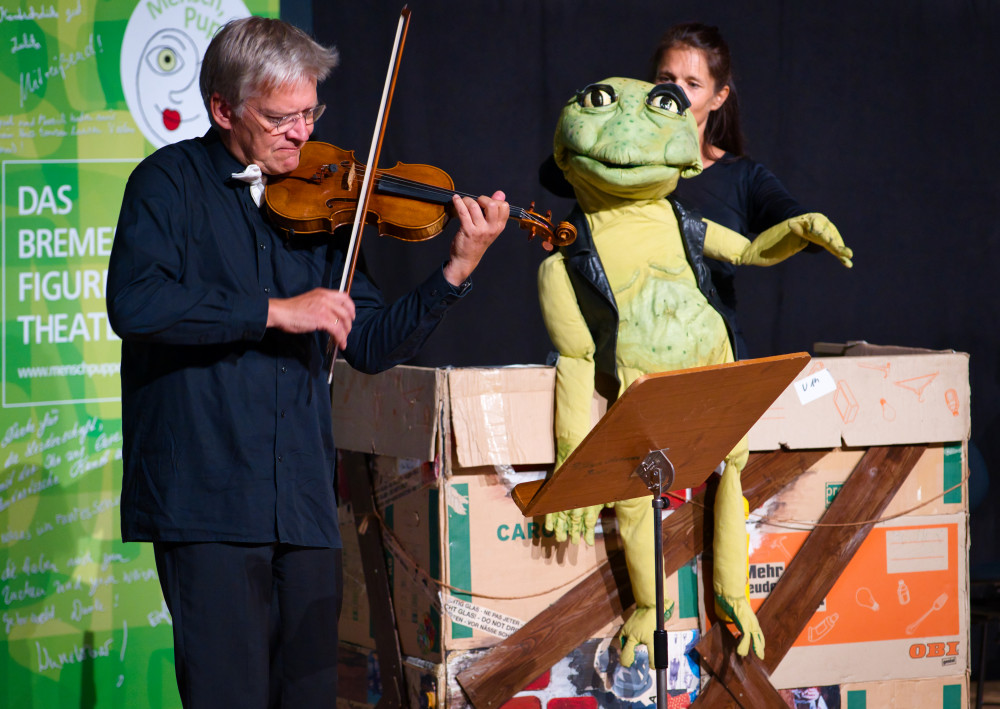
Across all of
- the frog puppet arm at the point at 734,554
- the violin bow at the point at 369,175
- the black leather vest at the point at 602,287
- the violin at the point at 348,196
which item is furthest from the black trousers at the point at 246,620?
Answer: the frog puppet arm at the point at 734,554

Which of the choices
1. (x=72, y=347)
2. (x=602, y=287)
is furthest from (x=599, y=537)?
(x=72, y=347)

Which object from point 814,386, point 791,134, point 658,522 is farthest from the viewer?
point 791,134

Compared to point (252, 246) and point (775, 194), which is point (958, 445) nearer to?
point (775, 194)

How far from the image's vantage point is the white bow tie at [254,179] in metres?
1.44

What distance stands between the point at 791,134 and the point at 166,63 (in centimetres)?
186

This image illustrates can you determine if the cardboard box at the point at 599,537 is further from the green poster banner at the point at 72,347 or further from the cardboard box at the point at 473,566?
the green poster banner at the point at 72,347

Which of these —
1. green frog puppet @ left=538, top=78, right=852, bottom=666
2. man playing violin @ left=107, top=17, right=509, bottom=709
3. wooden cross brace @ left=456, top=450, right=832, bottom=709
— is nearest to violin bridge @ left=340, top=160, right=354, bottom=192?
man playing violin @ left=107, top=17, right=509, bottom=709

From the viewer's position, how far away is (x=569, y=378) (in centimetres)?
208

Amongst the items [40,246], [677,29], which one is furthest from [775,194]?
[40,246]

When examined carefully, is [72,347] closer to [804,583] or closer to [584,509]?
[584,509]

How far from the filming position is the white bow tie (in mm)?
1437

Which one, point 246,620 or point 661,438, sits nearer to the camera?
point 246,620

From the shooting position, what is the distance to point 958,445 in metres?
2.29

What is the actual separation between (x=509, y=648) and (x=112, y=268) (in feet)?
3.69
